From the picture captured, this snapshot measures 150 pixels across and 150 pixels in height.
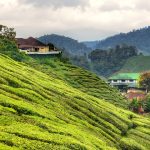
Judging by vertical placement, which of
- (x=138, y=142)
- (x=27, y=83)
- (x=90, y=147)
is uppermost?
(x=27, y=83)

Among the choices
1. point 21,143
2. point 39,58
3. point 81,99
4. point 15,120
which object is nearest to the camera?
point 21,143

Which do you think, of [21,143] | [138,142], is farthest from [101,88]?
[21,143]

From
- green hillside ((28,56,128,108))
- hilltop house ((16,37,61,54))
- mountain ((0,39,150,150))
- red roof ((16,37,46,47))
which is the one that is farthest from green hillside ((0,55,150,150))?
red roof ((16,37,46,47))

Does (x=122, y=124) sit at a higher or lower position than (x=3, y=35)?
lower

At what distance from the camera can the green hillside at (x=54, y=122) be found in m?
41.2

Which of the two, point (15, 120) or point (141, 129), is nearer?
point (15, 120)

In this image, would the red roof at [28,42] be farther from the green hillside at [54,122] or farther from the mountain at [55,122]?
the green hillside at [54,122]

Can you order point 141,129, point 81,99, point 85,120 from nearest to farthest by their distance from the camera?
point 85,120
point 81,99
point 141,129

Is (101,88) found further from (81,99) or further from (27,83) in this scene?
(27,83)

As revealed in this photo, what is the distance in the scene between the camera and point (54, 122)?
50.2m

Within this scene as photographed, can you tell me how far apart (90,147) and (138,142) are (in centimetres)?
2396

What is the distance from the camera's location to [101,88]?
113938 mm

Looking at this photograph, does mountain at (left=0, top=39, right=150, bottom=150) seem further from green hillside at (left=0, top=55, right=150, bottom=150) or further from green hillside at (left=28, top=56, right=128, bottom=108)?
green hillside at (left=28, top=56, right=128, bottom=108)

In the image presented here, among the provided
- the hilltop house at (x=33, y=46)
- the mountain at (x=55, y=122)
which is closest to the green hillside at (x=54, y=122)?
the mountain at (x=55, y=122)
